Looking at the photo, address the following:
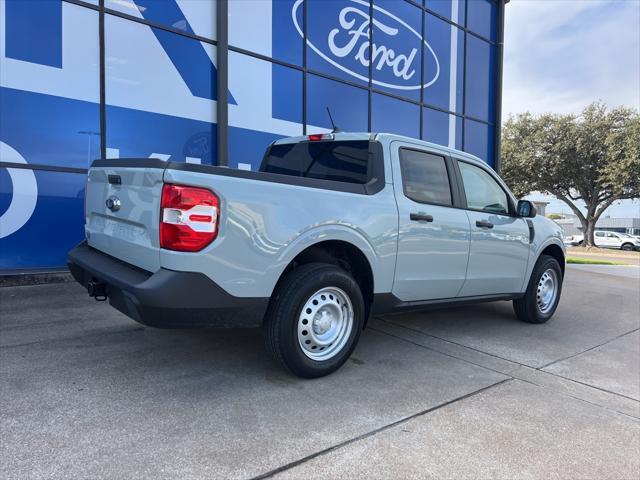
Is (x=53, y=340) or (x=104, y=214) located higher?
(x=104, y=214)

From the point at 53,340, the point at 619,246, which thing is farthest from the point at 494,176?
the point at 619,246

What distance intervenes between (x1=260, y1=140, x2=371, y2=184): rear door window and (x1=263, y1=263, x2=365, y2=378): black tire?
94 centimetres

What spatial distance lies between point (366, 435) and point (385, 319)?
2782mm

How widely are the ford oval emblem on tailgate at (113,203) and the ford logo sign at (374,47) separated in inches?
290

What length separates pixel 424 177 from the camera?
4.17 metres

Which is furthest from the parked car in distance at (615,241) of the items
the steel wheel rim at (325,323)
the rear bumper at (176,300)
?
the rear bumper at (176,300)

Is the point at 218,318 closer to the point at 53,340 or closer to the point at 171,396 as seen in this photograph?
the point at 171,396

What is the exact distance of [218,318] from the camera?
2.96 meters

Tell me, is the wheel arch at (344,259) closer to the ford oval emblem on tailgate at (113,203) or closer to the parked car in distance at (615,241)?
the ford oval emblem on tailgate at (113,203)

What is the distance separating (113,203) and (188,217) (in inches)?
35.9

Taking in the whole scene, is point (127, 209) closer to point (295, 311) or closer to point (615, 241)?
point (295, 311)

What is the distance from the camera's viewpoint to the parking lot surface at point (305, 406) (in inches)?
94.0

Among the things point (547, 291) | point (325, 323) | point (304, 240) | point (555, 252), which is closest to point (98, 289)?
point (304, 240)

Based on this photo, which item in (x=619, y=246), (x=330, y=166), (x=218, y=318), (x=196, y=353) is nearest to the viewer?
(x=218, y=318)
